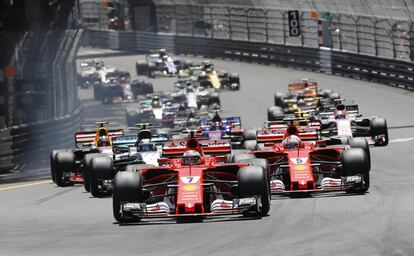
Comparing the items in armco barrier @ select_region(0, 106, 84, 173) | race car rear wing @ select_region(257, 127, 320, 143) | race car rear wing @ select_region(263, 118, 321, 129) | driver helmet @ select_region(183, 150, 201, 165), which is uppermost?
driver helmet @ select_region(183, 150, 201, 165)

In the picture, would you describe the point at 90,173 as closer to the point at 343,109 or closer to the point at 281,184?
the point at 281,184

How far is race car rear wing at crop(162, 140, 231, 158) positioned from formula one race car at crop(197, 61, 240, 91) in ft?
91.6

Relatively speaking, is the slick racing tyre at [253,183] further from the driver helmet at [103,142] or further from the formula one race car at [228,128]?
the formula one race car at [228,128]

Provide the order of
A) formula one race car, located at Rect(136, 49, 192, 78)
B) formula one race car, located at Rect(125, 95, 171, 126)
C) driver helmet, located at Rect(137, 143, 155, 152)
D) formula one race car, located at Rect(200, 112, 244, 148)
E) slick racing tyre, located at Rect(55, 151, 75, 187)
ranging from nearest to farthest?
1. driver helmet, located at Rect(137, 143, 155, 152)
2. slick racing tyre, located at Rect(55, 151, 75, 187)
3. formula one race car, located at Rect(200, 112, 244, 148)
4. formula one race car, located at Rect(125, 95, 171, 126)
5. formula one race car, located at Rect(136, 49, 192, 78)

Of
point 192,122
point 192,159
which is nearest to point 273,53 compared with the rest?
point 192,122

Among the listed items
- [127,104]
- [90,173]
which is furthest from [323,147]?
[127,104]

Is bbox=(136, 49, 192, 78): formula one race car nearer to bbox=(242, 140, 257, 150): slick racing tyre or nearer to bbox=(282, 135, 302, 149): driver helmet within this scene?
bbox=(242, 140, 257, 150): slick racing tyre

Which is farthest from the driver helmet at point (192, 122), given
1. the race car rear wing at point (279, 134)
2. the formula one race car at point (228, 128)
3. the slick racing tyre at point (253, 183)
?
the slick racing tyre at point (253, 183)

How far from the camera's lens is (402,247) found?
583 inches

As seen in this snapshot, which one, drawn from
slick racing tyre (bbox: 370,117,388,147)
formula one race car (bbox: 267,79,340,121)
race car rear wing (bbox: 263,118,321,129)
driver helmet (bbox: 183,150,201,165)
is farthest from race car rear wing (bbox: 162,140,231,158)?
formula one race car (bbox: 267,79,340,121)

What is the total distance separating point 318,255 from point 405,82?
3484 cm

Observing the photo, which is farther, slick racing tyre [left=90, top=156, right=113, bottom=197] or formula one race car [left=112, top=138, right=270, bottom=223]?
slick racing tyre [left=90, top=156, right=113, bottom=197]

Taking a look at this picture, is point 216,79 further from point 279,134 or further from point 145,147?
point 145,147

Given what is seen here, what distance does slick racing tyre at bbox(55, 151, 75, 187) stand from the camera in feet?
85.8
